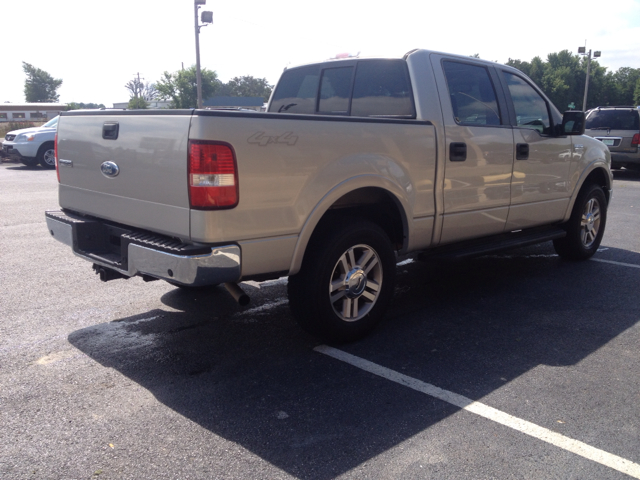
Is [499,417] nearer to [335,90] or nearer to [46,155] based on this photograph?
[335,90]

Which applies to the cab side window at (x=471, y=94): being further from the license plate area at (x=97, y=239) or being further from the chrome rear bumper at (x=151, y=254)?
the license plate area at (x=97, y=239)

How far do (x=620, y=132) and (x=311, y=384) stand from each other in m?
15.4

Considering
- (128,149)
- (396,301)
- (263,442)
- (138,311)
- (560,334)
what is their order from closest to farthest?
(263,442) < (128,149) < (560,334) < (138,311) < (396,301)

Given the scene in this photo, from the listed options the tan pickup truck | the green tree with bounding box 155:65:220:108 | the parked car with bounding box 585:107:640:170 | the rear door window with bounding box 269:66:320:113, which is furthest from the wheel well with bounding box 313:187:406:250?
the green tree with bounding box 155:65:220:108

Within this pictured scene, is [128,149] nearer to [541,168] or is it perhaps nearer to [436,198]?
[436,198]

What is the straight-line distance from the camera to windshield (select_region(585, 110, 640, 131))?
1580cm

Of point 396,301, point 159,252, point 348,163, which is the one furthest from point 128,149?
point 396,301

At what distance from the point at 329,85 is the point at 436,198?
5.09ft

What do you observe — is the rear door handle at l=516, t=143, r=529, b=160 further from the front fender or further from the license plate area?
the license plate area

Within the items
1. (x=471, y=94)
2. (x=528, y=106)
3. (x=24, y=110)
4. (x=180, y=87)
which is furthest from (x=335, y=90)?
(x=180, y=87)

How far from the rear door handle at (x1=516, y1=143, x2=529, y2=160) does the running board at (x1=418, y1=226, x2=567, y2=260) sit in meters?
0.78

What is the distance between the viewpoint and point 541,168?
18.6 ft

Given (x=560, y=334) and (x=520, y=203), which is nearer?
(x=560, y=334)

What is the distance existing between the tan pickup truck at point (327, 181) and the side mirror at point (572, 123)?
0.03 meters
